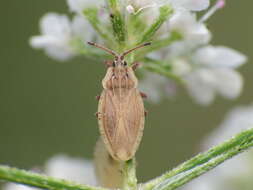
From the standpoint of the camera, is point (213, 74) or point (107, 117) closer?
point (107, 117)

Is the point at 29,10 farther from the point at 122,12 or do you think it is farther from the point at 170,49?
the point at 122,12

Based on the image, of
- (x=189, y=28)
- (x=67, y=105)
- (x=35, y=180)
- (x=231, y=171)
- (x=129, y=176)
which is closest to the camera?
(x=35, y=180)

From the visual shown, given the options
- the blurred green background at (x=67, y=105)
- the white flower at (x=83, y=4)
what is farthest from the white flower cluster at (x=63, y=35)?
the blurred green background at (x=67, y=105)

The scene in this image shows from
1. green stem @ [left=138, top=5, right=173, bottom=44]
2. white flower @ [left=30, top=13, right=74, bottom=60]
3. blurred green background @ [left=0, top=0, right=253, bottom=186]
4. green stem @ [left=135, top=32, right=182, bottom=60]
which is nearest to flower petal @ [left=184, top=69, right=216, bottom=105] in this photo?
green stem @ [left=135, top=32, right=182, bottom=60]

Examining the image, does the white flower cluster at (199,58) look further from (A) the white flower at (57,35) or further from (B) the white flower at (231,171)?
(A) the white flower at (57,35)

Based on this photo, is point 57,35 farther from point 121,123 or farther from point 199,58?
point 121,123

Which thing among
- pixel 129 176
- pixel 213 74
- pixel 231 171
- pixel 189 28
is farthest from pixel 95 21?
pixel 231 171

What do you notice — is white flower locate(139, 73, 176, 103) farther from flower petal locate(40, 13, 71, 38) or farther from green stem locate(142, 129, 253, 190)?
green stem locate(142, 129, 253, 190)

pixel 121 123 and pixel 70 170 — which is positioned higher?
pixel 121 123
